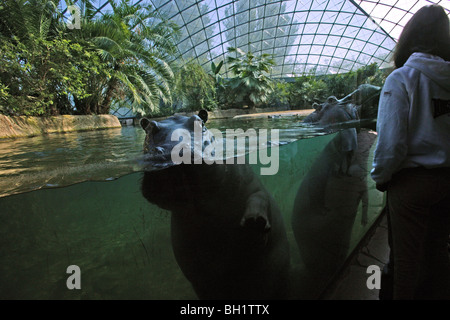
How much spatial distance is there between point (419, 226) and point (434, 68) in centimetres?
114

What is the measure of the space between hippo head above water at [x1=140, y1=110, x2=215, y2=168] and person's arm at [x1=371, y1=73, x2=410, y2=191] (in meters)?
1.53

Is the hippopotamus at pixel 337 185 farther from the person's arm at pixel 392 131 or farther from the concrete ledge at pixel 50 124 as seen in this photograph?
the concrete ledge at pixel 50 124

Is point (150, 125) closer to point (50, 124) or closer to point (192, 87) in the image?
point (192, 87)

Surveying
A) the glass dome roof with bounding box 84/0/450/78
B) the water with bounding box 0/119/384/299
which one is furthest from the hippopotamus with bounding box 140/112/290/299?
the glass dome roof with bounding box 84/0/450/78

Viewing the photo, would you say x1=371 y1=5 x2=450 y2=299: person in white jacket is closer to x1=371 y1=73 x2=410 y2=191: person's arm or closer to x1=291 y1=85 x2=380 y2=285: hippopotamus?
x1=371 y1=73 x2=410 y2=191: person's arm

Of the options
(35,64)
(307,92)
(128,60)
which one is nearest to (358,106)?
(307,92)

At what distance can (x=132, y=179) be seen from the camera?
284cm

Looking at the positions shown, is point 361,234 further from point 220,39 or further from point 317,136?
point 220,39

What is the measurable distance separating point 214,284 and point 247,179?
1.19 m

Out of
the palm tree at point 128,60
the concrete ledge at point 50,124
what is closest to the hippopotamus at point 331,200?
the palm tree at point 128,60

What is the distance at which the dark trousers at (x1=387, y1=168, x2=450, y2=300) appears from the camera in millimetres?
1526

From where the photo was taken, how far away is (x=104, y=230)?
303 centimetres
